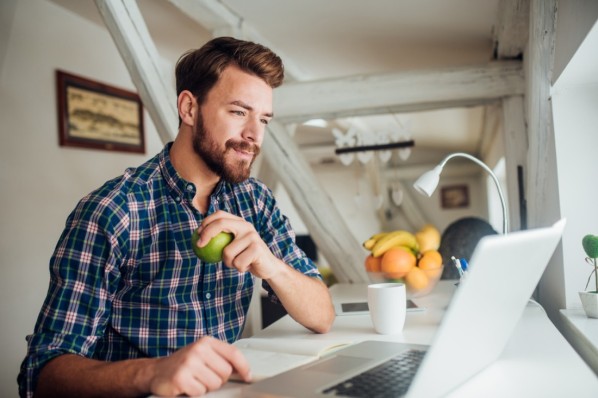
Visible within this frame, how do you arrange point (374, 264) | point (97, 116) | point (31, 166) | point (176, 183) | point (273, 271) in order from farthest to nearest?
1. point (97, 116)
2. point (31, 166)
3. point (374, 264)
4. point (176, 183)
5. point (273, 271)

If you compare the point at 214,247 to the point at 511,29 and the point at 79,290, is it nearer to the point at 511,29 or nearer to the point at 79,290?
the point at 79,290

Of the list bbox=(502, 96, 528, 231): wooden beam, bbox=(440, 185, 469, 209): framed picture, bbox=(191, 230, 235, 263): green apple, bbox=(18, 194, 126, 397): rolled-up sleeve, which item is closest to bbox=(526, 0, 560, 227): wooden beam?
bbox=(502, 96, 528, 231): wooden beam

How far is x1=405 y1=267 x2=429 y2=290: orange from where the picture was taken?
1668 millimetres

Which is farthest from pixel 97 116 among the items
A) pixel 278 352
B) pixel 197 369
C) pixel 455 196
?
pixel 455 196

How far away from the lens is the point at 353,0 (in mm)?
2264

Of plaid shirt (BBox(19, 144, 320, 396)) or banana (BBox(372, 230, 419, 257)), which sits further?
banana (BBox(372, 230, 419, 257))

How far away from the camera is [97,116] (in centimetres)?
288

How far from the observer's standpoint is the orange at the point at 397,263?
66.6 inches

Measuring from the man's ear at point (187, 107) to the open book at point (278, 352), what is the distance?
643 millimetres

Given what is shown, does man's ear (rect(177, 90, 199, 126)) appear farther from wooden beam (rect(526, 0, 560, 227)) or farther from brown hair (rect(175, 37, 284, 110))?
wooden beam (rect(526, 0, 560, 227))

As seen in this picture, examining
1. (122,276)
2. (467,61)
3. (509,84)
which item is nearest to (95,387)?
(122,276)

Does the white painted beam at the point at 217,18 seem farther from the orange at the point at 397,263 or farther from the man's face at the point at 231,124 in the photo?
the orange at the point at 397,263

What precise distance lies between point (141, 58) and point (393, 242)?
125 cm

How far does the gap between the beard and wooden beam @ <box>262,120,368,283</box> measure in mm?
1228
